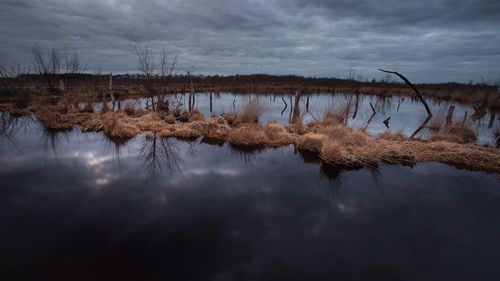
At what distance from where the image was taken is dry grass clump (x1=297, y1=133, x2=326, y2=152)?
976cm

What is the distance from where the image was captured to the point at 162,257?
396cm

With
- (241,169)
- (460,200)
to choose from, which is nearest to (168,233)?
(241,169)

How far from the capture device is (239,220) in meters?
5.09

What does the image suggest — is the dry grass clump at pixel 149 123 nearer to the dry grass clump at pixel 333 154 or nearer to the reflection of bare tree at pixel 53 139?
the reflection of bare tree at pixel 53 139

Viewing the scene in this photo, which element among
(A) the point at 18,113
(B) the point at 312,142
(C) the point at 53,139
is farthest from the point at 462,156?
(A) the point at 18,113

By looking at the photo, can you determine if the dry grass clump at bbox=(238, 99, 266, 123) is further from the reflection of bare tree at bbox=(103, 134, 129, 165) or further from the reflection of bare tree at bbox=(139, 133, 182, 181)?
the reflection of bare tree at bbox=(103, 134, 129, 165)

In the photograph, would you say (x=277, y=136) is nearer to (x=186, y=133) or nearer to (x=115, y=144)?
(x=186, y=133)

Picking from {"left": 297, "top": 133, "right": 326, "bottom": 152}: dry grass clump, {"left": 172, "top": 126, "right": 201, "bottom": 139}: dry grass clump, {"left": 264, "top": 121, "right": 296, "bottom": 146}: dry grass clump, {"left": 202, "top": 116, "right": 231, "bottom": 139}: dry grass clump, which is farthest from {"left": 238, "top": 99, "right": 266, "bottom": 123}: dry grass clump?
{"left": 297, "top": 133, "right": 326, "bottom": 152}: dry grass clump

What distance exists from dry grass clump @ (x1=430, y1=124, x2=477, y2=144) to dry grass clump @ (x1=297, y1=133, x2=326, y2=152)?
18.0ft

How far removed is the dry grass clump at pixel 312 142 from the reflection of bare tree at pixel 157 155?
5.19m

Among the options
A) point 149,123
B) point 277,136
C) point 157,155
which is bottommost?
point 157,155

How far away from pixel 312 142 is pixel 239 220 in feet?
19.1

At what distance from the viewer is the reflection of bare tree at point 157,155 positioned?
25.4 ft

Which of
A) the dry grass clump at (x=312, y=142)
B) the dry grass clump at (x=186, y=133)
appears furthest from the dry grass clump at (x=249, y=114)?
the dry grass clump at (x=312, y=142)
